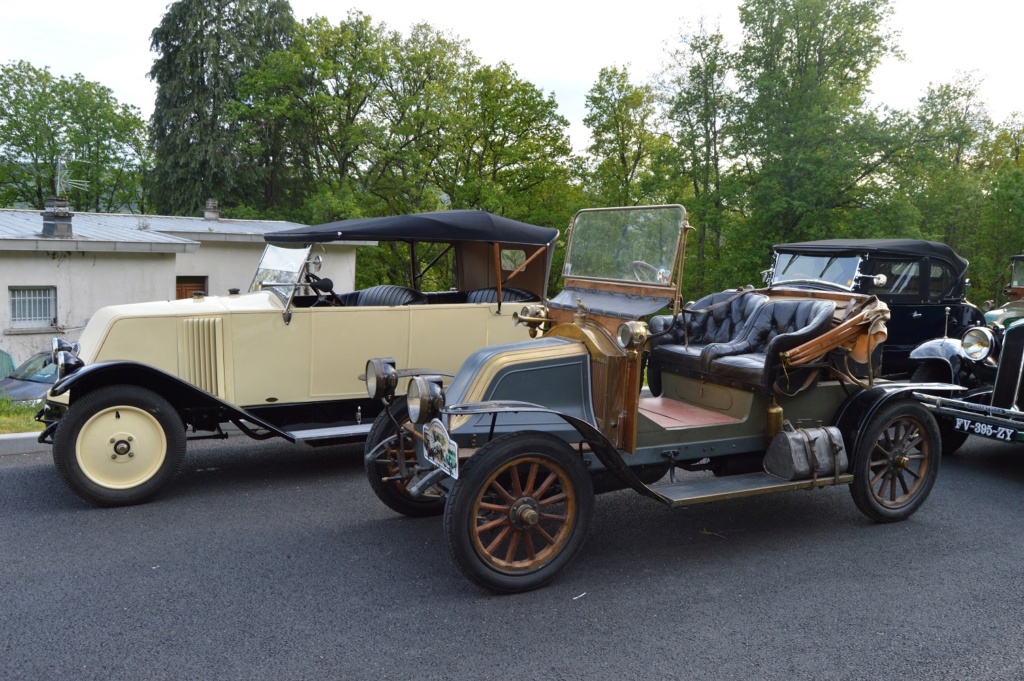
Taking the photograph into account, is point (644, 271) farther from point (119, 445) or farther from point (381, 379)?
point (119, 445)

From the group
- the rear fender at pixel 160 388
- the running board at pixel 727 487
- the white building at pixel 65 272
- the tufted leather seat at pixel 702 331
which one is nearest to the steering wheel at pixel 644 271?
the tufted leather seat at pixel 702 331

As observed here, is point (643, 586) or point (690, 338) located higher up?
point (690, 338)

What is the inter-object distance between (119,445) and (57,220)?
1488cm

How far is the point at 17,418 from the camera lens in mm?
7320

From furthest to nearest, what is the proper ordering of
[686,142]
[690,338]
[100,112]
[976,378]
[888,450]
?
→ [100,112] < [686,142] < [976,378] < [690,338] < [888,450]

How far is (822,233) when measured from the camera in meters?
21.8

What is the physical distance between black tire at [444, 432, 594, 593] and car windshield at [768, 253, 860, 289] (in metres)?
5.84

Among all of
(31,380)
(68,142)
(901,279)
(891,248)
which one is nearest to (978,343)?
(891,248)

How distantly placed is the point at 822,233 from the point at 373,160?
18.8 meters

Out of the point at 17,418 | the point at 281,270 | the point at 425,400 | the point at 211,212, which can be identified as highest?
the point at 211,212

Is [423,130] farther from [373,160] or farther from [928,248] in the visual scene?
[928,248]

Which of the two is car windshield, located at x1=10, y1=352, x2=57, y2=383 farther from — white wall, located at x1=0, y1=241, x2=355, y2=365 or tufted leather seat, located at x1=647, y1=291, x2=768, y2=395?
tufted leather seat, located at x1=647, y1=291, x2=768, y2=395

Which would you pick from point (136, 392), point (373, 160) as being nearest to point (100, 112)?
point (373, 160)

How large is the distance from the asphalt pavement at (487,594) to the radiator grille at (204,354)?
0.85 m
